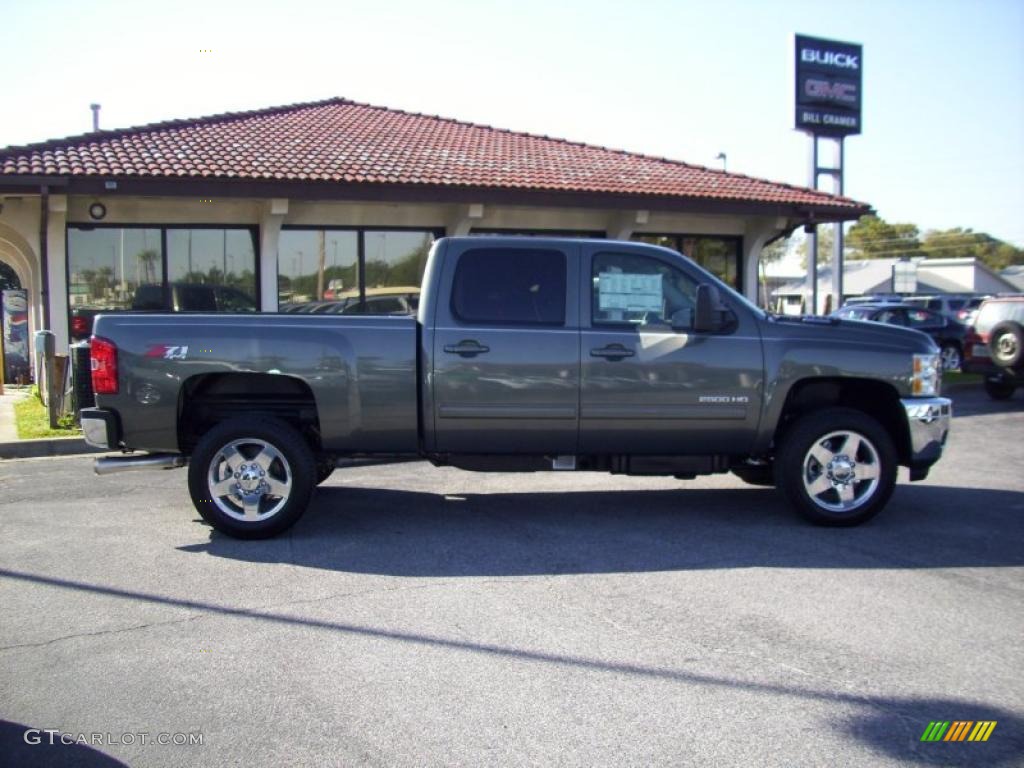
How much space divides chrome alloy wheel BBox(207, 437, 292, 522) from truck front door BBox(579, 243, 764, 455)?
82.4 inches

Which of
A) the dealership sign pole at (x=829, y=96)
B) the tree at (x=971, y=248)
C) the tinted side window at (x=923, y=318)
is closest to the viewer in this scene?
the tinted side window at (x=923, y=318)

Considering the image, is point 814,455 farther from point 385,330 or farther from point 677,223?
point 677,223

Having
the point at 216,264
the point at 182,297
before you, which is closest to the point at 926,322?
the point at 216,264

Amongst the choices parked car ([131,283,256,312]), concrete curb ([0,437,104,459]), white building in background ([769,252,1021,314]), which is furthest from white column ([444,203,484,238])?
white building in background ([769,252,1021,314])

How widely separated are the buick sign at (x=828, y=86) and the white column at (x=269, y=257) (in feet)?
68.3

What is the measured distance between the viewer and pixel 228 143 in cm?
1670

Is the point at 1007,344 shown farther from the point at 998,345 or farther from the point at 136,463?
the point at 136,463

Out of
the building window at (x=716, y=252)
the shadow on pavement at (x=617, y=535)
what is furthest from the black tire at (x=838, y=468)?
the building window at (x=716, y=252)

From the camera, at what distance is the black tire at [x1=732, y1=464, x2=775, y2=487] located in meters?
7.33

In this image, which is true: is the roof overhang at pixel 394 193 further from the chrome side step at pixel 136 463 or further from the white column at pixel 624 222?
the chrome side step at pixel 136 463

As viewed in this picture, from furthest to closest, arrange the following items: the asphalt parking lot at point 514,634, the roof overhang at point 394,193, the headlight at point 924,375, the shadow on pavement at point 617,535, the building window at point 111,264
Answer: the building window at point 111,264, the roof overhang at point 394,193, the headlight at point 924,375, the shadow on pavement at point 617,535, the asphalt parking lot at point 514,634

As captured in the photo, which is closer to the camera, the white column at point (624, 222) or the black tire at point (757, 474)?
the black tire at point (757, 474)

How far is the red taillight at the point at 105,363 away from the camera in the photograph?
6.44 meters

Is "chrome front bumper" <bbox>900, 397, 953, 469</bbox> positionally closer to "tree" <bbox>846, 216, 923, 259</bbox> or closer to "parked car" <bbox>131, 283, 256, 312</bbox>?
"parked car" <bbox>131, 283, 256, 312</bbox>
